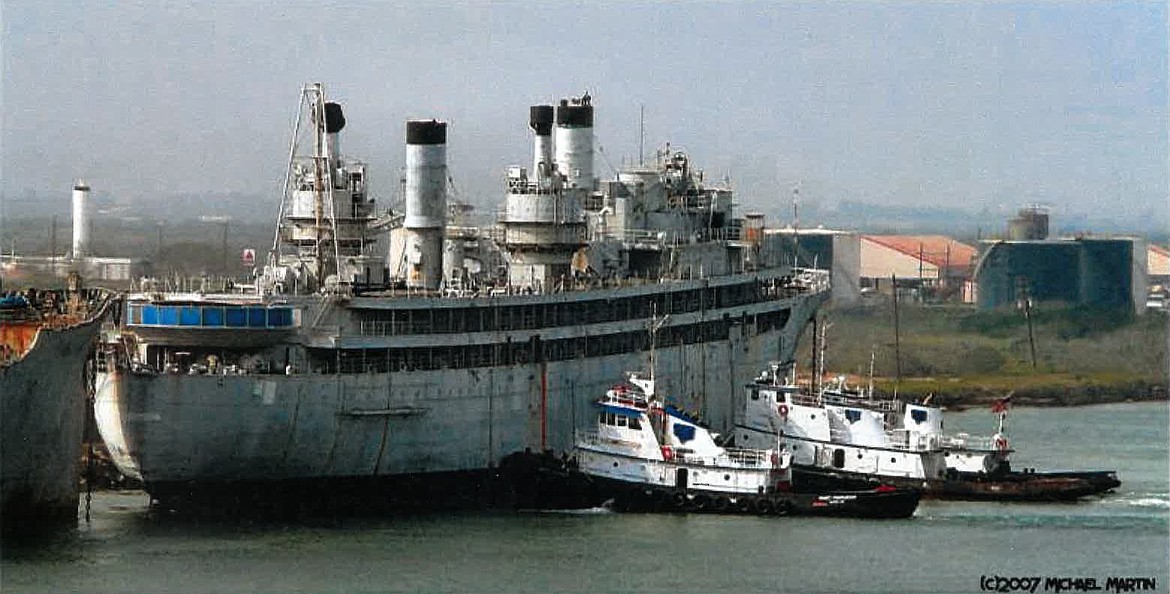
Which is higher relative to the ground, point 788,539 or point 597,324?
point 597,324

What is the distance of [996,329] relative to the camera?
12175 centimetres

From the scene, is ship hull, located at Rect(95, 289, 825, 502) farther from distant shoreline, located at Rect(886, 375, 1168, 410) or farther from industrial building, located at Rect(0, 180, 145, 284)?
distant shoreline, located at Rect(886, 375, 1168, 410)

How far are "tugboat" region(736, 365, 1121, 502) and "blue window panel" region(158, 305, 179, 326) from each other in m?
16.6

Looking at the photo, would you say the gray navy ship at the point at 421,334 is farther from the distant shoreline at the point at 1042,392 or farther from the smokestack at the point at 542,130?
the distant shoreline at the point at 1042,392

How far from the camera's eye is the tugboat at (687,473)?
2557 inches

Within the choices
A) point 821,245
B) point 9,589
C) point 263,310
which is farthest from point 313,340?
point 821,245

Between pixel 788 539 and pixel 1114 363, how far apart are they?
186 feet

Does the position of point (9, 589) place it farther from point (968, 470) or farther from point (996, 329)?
point (996, 329)

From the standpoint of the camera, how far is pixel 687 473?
65.4m

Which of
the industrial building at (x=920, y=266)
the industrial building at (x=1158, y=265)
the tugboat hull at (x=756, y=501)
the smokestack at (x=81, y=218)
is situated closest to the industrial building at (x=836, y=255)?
the industrial building at (x=920, y=266)

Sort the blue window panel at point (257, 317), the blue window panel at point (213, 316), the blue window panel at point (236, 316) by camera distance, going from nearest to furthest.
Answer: the blue window panel at point (213, 316) < the blue window panel at point (236, 316) < the blue window panel at point (257, 317)

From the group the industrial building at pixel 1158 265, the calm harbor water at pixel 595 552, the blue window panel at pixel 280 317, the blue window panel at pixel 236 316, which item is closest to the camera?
the calm harbor water at pixel 595 552

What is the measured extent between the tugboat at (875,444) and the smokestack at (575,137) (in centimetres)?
960

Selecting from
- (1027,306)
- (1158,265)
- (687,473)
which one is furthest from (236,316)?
(1158,265)
